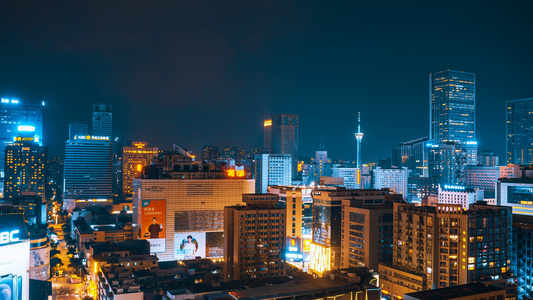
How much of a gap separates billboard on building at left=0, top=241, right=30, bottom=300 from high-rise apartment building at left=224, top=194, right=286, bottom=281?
18.0 metres

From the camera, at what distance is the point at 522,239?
1532 inches

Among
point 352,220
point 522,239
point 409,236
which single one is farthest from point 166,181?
point 522,239

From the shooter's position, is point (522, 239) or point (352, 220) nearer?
point (522, 239)

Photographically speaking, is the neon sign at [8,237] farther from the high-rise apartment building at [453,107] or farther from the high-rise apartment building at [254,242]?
the high-rise apartment building at [453,107]

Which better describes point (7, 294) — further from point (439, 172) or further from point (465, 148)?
point (465, 148)

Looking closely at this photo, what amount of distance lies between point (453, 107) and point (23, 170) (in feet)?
351

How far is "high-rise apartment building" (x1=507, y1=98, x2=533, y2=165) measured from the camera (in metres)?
107

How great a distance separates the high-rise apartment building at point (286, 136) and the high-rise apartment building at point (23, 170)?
58515mm

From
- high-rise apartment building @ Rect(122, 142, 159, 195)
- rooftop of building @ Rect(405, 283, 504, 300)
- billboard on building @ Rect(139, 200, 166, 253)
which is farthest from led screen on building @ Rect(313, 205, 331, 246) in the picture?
high-rise apartment building @ Rect(122, 142, 159, 195)

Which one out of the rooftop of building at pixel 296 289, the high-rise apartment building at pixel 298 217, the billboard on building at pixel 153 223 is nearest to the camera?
the rooftop of building at pixel 296 289

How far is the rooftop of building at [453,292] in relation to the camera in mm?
26792

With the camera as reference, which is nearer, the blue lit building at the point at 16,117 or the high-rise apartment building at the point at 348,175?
the blue lit building at the point at 16,117

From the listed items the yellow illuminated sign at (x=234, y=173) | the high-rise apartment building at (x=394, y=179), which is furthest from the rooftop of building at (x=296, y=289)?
the high-rise apartment building at (x=394, y=179)

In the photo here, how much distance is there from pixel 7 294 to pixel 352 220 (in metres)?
28.6
